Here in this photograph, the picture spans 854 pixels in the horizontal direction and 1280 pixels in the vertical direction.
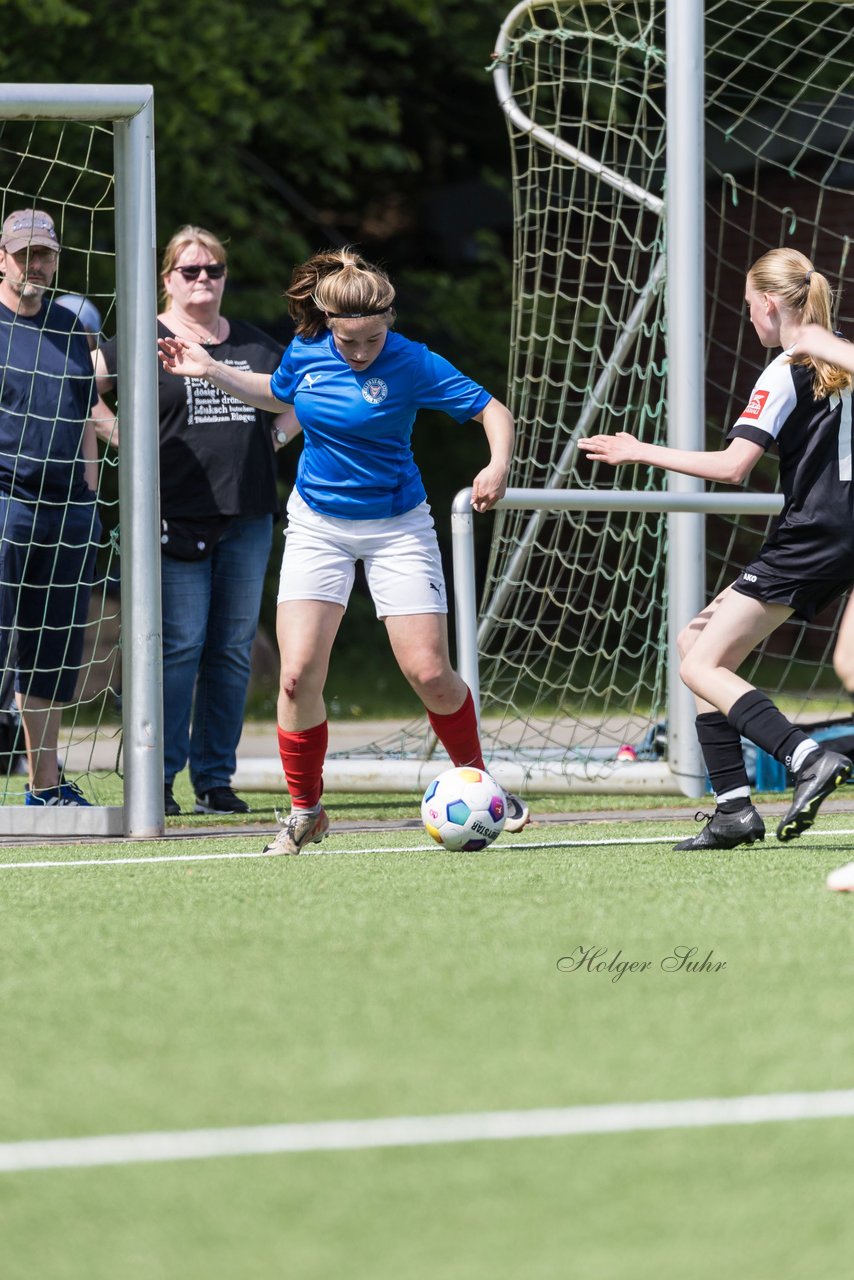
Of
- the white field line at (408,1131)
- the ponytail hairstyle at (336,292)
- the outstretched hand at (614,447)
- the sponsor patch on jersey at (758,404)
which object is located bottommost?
the white field line at (408,1131)

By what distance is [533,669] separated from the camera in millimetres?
9164

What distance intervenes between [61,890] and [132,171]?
267 cm

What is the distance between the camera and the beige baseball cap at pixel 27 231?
22.6 ft

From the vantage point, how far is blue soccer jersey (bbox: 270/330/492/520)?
5816 mm

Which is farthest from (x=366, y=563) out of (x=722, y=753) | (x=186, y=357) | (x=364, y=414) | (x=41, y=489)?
Answer: (x=41, y=489)

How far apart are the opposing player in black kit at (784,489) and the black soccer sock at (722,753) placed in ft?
0.19

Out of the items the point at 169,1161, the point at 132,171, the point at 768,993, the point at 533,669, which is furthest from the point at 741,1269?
the point at 533,669

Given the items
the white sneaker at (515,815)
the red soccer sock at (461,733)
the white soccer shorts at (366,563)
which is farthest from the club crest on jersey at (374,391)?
the white sneaker at (515,815)

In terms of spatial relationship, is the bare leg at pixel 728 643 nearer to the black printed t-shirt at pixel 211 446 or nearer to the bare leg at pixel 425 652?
the bare leg at pixel 425 652

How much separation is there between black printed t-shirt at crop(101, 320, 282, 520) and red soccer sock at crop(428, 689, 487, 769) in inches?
65.6

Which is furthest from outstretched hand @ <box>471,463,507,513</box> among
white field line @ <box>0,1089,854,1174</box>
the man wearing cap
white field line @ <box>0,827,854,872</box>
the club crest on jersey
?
white field line @ <box>0,1089,854,1174</box>

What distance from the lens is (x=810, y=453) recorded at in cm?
563

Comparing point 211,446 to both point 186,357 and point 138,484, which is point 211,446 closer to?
point 138,484

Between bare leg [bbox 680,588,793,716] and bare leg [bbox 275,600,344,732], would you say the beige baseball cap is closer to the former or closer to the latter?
bare leg [bbox 275,600,344,732]
